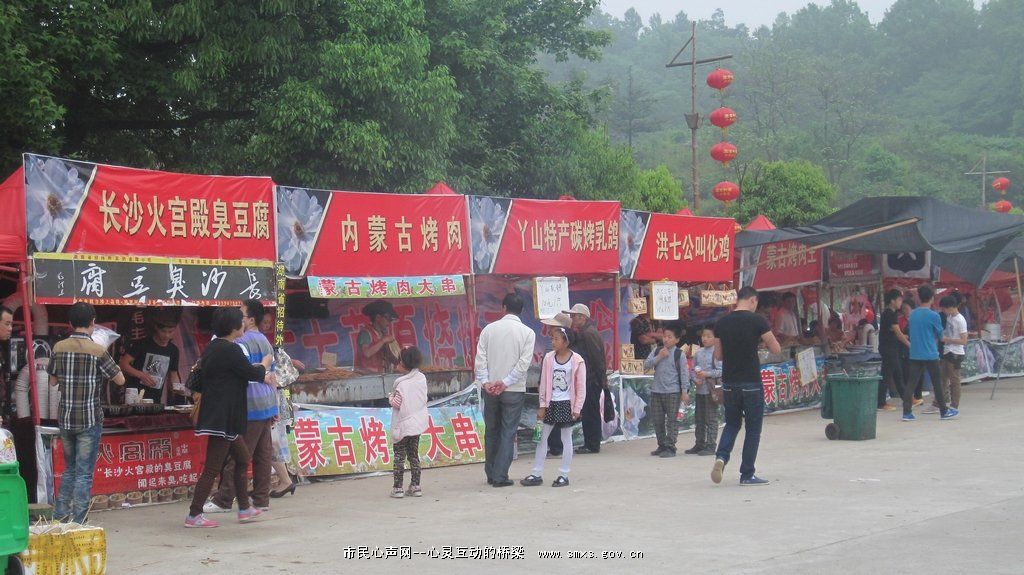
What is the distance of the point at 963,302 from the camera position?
23938 millimetres

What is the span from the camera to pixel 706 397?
42.8 ft

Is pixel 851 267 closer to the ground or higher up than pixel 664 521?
higher up

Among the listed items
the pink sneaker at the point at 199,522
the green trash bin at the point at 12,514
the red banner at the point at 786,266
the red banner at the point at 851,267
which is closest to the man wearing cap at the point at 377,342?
the pink sneaker at the point at 199,522

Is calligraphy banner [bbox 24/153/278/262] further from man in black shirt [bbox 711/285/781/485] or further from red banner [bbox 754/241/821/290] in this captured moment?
red banner [bbox 754/241/821/290]

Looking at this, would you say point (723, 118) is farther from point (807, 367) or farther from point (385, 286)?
point (385, 286)

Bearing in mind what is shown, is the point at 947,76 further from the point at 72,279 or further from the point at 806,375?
the point at 72,279

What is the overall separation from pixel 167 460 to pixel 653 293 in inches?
294

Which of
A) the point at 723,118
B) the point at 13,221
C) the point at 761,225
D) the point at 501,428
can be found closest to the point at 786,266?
the point at 761,225

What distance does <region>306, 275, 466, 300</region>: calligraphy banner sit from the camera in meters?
11.4

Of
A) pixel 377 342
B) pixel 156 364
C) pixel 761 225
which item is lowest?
pixel 156 364

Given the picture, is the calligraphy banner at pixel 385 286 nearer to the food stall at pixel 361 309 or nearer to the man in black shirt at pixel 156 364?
Answer: the food stall at pixel 361 309

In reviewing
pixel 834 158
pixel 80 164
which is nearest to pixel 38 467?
pixel 80 164

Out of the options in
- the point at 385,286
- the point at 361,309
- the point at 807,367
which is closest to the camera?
the point at 385,286

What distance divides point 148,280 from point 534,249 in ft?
17.4
